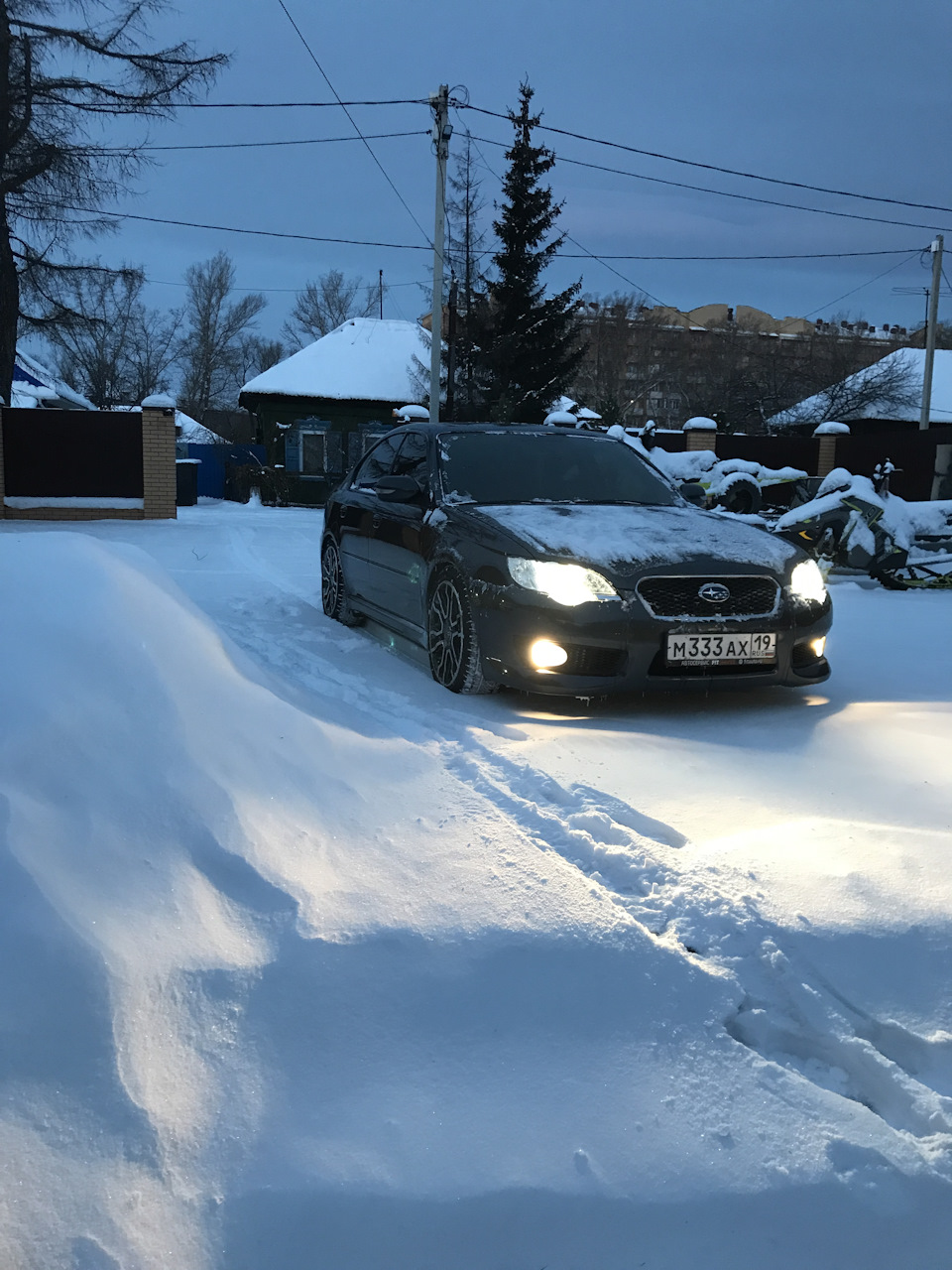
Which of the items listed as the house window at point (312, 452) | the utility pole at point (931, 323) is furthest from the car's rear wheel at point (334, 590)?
the utility pole at point (931, 323)

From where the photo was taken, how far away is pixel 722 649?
4.52 m

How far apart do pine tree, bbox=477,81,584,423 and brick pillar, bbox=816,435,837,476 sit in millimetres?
10715

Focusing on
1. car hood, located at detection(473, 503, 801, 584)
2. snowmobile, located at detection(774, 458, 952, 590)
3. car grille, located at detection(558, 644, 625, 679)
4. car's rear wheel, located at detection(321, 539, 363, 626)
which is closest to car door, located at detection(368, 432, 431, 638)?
car hood, located at detection(473, 503, 801, 584)

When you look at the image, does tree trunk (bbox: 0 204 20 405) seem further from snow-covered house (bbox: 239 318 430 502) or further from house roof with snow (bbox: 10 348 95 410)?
house roof with snow (bbox: 10 348 95 410)

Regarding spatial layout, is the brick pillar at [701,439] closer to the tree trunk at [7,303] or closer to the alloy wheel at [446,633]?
the tree trunk at [7,303]

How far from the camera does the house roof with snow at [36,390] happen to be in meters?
31.2

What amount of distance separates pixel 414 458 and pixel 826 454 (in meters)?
16.1

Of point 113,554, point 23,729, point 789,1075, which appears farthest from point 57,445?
point 789,1075

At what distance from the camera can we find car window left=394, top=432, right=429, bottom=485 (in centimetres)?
592

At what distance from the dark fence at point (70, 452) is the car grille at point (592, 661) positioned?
556 inches

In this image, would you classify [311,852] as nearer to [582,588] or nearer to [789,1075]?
[789,1075]

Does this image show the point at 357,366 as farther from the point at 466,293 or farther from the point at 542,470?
the point at 542,470

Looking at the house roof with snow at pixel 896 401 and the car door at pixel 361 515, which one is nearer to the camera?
the car door at pixel 361 515

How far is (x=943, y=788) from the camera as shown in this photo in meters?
3.61
